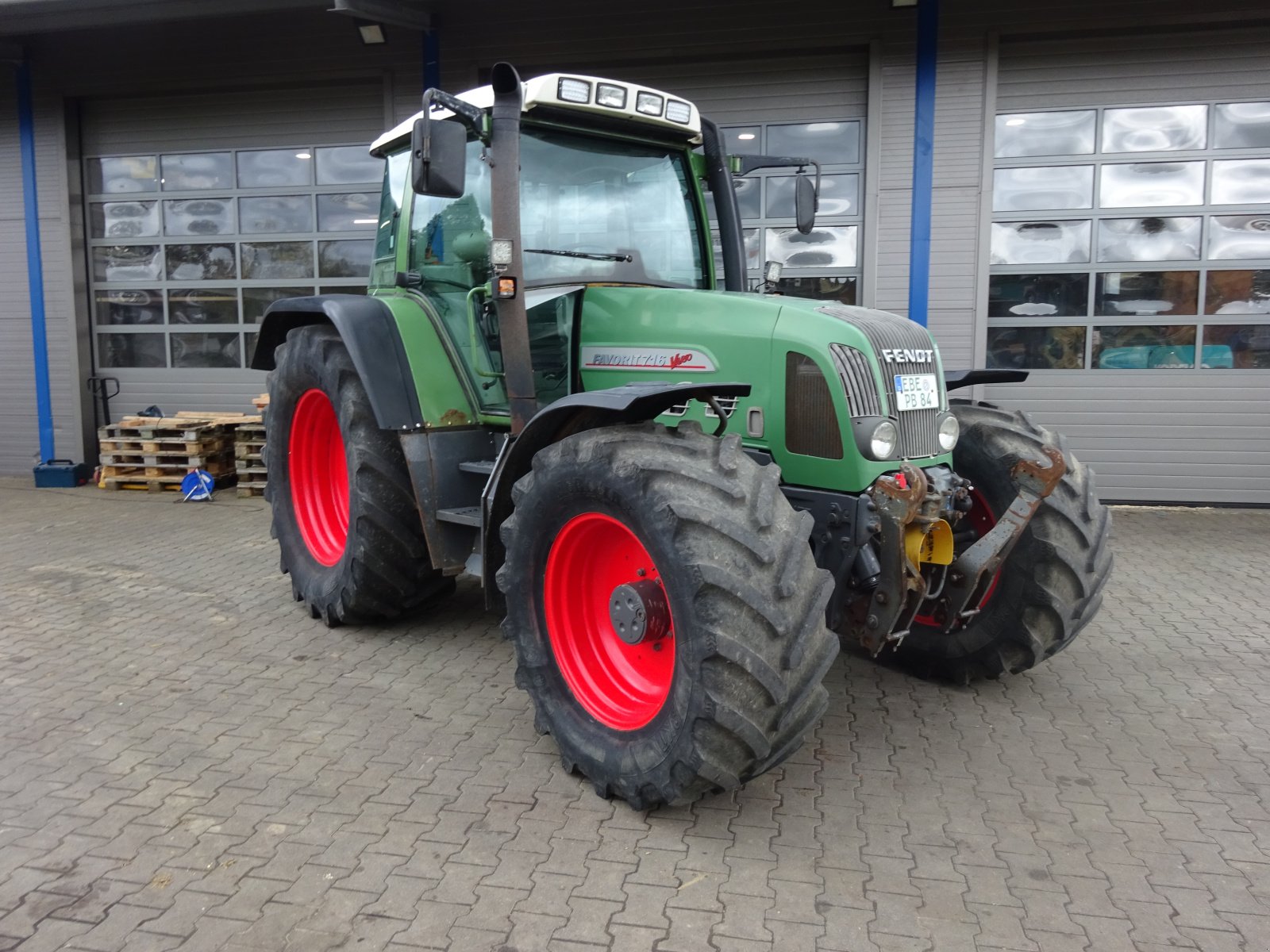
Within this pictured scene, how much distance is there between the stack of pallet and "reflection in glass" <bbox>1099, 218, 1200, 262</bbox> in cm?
801

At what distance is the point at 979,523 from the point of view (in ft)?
13.4

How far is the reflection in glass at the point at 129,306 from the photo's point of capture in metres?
9.93

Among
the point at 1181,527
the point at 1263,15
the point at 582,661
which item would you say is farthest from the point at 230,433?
the point at 1263,15

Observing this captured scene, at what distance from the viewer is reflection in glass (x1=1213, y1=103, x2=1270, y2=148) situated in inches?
309

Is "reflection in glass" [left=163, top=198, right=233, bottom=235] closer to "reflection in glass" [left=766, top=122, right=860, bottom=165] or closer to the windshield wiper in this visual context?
"reflection in glass" [left=766, top=122, right=860, bottom=165]

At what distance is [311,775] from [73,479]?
7.90m

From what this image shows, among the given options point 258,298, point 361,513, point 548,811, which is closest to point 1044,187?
point 361,513

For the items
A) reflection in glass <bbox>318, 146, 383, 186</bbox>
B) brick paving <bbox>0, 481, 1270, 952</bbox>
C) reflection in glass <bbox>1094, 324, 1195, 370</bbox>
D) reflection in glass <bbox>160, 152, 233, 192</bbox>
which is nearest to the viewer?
brick paving <bbox>0, 481, 1270, 952</bbox>

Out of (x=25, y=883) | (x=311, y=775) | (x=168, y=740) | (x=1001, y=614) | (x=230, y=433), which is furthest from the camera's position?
(x=230, y=433)

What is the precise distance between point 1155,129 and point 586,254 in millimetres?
6346

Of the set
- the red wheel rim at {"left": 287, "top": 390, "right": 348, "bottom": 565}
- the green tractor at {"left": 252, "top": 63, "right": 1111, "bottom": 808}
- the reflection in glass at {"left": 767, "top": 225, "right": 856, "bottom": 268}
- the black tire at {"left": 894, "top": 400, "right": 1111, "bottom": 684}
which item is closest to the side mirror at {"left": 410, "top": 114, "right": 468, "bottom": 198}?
the green tractor at {"left": 252, "top": 63, "right": 1111, "bottom": 808}

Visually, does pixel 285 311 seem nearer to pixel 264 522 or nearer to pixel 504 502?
pixel 504 502

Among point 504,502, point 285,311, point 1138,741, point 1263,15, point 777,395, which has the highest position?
point 1263,15

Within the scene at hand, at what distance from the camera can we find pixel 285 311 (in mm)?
5074
